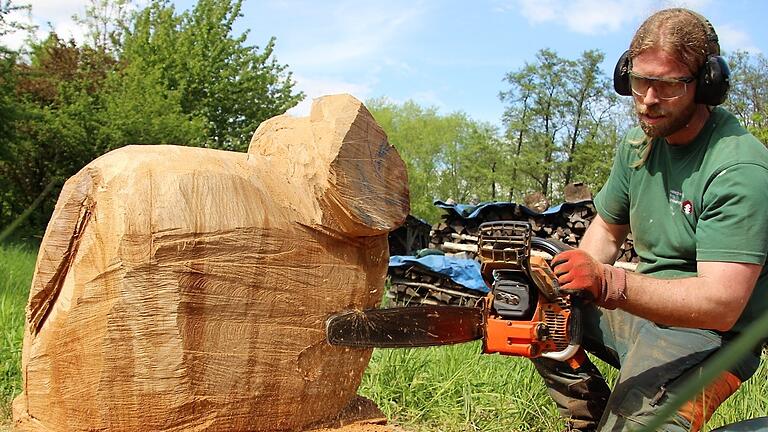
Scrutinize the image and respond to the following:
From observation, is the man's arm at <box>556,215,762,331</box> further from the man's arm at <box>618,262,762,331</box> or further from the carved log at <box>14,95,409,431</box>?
the carved log at <box>14,95,409,431</box>

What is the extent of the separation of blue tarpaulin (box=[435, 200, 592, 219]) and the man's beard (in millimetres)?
8272

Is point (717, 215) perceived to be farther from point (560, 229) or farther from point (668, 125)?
point (560, 229)

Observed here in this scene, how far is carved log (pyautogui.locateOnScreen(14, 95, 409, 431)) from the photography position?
1.93 metres

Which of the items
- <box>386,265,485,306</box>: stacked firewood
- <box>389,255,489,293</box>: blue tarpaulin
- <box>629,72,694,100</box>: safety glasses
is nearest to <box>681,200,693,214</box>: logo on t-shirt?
<box>629,72,694,100</box>: safety glasses

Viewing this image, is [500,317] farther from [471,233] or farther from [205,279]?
[471,233]

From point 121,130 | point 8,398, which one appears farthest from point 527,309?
point 121,130

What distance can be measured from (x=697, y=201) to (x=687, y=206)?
1.9 inches

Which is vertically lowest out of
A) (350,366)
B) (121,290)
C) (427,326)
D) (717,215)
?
(350,366)

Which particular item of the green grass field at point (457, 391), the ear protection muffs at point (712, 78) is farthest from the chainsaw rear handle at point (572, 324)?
the green grass field at point (457, 391)

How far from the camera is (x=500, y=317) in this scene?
2.11 meters

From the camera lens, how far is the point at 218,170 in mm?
2061

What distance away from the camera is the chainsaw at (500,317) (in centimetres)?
198

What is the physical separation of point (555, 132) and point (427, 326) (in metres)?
25.7

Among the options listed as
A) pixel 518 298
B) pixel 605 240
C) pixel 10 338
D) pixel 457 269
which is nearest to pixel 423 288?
pixel 457 269
